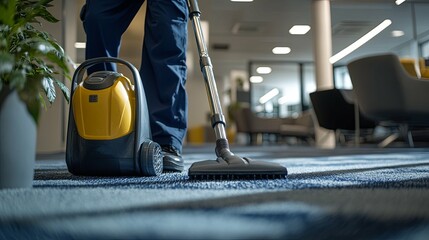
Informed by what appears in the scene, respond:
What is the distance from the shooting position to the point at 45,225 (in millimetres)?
348

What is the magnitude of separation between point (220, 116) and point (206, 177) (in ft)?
0.52

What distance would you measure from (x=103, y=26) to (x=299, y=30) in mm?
5789

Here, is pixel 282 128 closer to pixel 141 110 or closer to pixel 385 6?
pixel 385 6

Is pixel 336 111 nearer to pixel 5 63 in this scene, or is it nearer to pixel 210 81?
pixel 210 81

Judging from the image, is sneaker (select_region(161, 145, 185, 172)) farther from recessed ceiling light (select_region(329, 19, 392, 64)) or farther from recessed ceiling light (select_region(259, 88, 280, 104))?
recessed ceiling light (select_region(259, 88, 280, 104))

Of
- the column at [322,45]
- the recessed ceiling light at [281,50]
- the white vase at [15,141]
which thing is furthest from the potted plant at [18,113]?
the recessed ceiling light at [281,50]

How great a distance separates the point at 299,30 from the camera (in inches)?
251

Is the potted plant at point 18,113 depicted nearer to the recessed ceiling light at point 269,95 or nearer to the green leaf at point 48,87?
the green leaf at point 48,87

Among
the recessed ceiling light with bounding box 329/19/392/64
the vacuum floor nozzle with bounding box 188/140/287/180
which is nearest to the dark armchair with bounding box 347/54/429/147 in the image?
the vacuum floor nozzle with bounding box 188/140/287/180

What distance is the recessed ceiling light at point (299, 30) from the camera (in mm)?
6082

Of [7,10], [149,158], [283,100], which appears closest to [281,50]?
[283,100]

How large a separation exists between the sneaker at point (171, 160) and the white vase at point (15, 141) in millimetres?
413

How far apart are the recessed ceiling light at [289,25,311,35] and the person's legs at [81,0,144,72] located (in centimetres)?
531

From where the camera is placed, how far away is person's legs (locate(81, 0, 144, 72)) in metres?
0.96
